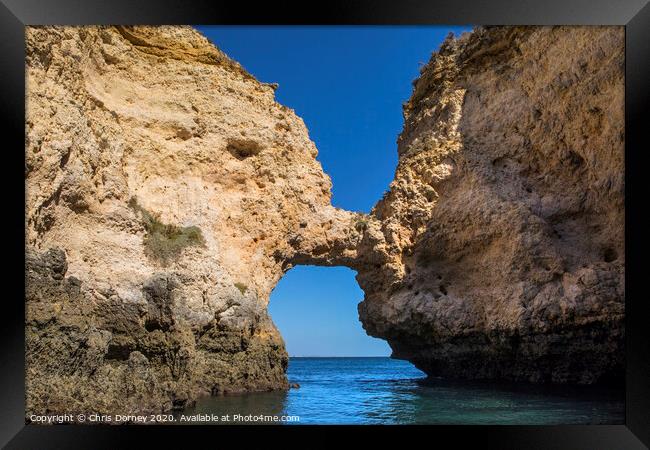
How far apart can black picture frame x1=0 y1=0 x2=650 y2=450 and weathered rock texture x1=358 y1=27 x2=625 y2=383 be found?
581cm

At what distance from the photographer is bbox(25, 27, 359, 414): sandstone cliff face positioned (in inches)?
452

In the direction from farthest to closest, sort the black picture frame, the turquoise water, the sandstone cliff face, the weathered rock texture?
the weathered rock texture
the turquoise water
the sandstone cliff face
the black picture frame

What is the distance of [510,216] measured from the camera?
55.0ft

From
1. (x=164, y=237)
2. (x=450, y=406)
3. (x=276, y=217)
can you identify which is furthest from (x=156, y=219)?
(x=450, y=406)

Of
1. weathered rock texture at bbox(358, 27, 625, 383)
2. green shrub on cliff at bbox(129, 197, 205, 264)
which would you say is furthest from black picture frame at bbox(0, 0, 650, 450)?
green shrub on cliff at bbox(129, 197, 205, 264)

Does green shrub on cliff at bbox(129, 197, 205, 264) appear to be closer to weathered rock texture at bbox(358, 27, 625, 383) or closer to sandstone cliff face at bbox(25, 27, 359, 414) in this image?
sandstone cliff face at bbox(25, 27, 359, 414)

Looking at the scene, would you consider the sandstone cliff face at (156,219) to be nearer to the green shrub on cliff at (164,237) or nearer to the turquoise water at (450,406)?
the green shrub on cliff at (164,237)

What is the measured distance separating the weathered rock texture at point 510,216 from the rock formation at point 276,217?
0.05 meters

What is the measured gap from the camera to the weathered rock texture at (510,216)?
1509 centimetres
